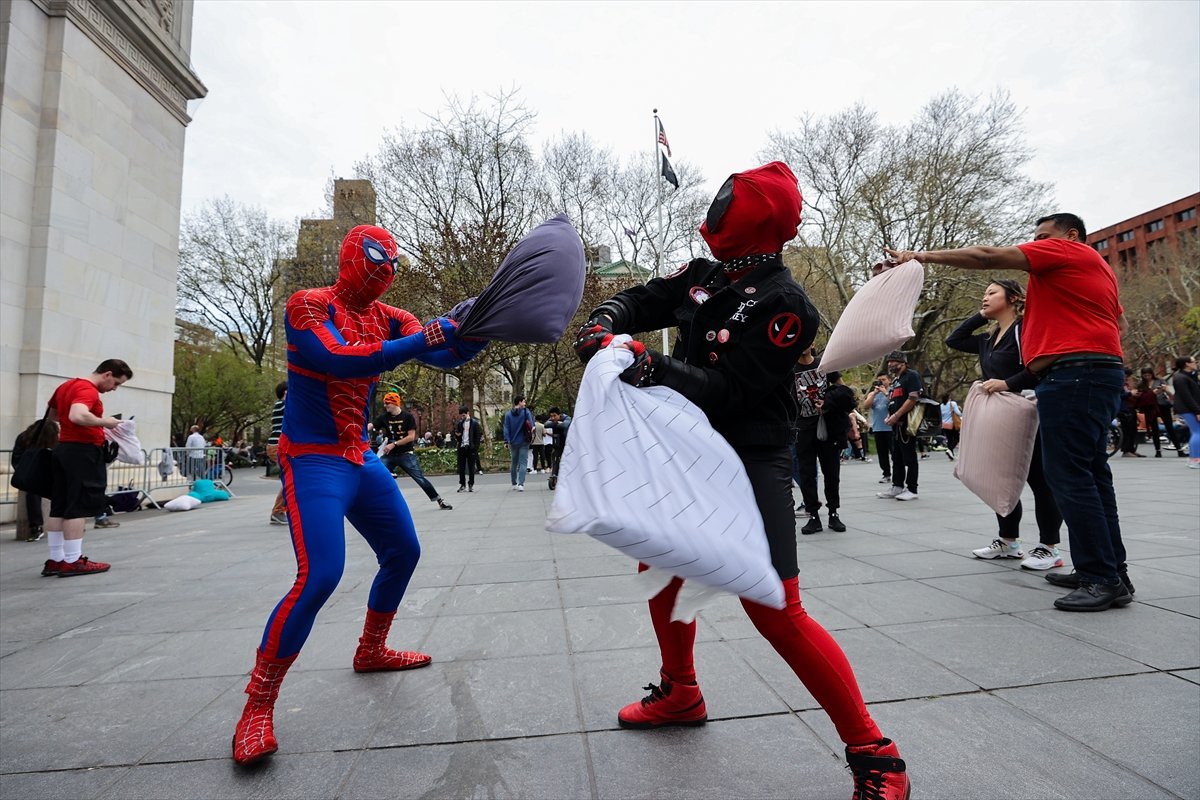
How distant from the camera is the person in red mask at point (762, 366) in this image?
5.83ft

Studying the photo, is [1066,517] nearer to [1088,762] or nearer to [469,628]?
[1088,762]

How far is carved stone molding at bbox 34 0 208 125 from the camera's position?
34.3 ft

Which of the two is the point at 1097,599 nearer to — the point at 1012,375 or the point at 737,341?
the point at 1012,375

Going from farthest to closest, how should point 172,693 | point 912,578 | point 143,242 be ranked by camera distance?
point 143,242
point 912,578
point 172,693

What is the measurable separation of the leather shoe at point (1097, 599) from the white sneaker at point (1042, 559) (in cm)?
91

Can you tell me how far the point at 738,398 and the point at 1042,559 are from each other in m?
3.93

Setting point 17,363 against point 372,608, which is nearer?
point 372,608

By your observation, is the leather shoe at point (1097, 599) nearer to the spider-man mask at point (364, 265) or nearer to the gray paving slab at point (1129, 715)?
the gray paving slab at point (1129, 715)

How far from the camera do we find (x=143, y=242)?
11711 millimetres

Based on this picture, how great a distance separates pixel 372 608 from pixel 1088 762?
2785 mm

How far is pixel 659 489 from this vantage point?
1531 mm

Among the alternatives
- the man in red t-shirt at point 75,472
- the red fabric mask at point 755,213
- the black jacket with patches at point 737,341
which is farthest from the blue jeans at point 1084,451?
the man in red t-shirt at point 75,472

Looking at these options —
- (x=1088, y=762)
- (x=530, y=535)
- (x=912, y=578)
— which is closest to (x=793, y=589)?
(x=1088, y=762)

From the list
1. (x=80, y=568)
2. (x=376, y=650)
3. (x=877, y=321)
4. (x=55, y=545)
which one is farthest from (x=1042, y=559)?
(x=55, y=545)
